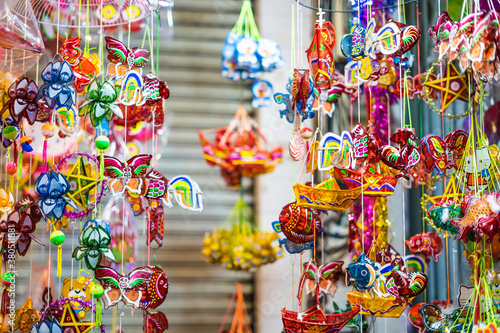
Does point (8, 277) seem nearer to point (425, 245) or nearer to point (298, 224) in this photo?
point (298, 224)

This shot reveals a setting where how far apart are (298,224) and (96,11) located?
4.57 ft

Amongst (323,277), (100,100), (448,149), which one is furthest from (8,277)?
(448,149)

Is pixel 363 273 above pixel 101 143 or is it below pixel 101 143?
below

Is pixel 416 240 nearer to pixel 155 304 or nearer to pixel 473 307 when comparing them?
pixel 473 307

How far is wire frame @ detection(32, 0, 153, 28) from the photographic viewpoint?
254 centimetres

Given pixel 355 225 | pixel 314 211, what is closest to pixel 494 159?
pixel 314 211

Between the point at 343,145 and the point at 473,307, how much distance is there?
2.07ft

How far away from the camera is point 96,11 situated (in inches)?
110

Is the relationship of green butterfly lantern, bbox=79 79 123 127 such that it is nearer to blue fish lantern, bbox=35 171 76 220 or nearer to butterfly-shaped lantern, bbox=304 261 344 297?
blue fish lantern, bbox=35 171 76 220

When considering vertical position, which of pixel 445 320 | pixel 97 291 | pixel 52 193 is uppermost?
pixel 52 193

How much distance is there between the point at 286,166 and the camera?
4.04 m

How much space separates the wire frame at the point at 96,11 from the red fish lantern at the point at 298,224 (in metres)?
0.97

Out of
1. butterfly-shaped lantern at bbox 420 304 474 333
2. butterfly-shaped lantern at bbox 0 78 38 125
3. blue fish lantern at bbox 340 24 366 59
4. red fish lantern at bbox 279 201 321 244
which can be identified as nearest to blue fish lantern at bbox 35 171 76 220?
butterfly-shaped lantern at bbox 0 78 38 125

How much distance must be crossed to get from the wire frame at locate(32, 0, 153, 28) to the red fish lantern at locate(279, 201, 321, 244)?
3.20 ft
